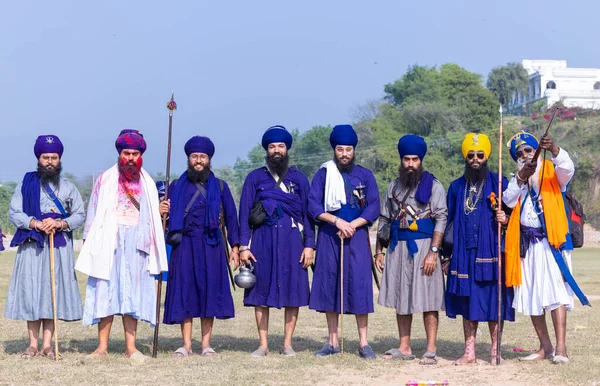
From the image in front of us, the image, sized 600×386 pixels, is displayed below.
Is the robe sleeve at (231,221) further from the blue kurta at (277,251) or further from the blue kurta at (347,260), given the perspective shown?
the blue kurta at (347,260)

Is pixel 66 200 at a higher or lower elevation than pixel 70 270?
higher

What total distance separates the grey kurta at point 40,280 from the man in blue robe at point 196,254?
96cm

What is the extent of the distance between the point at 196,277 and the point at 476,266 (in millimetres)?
2746

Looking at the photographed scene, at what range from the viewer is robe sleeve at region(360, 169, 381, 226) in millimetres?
9148

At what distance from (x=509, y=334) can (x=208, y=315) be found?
13.0ft

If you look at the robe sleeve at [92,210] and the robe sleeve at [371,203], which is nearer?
the robe sleeve at [92,210]

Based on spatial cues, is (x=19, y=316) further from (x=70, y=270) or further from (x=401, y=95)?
(x=401, y=95)

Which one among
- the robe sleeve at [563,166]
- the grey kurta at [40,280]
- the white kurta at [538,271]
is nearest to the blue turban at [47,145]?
the grey kurta at [40,280]

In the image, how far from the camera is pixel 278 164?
9.40 m

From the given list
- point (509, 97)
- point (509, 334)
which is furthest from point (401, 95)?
point (509, 334)

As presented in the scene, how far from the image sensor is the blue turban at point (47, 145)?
9250 millimetres

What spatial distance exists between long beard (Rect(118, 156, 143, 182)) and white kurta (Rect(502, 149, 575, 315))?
3.56 metres

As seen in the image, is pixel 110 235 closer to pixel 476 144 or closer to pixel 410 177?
pixel 410 177

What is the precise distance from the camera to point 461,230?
877 cm
